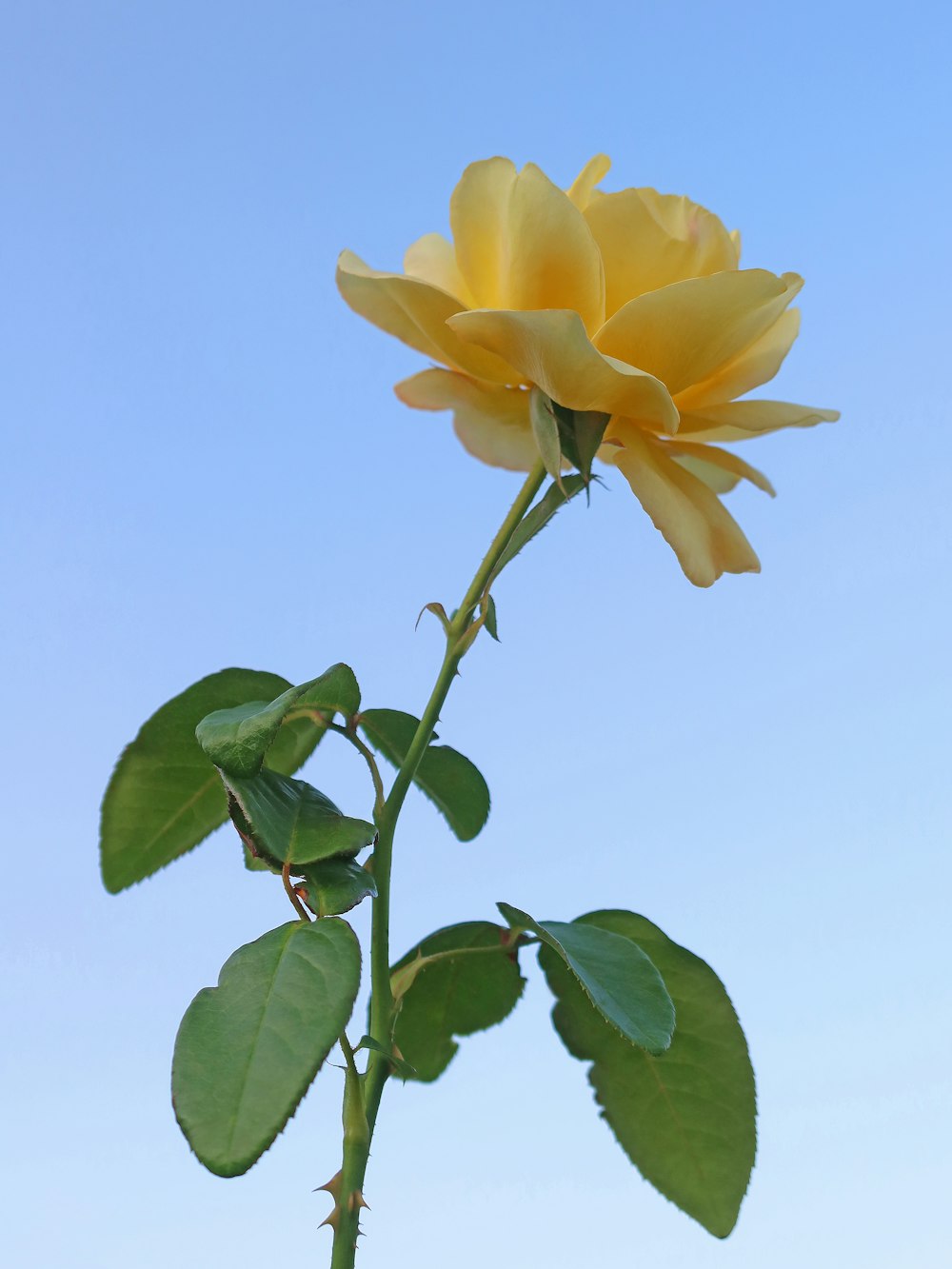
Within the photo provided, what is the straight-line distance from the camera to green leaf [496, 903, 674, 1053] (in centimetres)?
69

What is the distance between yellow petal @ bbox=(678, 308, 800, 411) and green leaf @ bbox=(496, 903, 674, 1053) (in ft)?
1.10

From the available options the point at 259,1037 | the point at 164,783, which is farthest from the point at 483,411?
the point at 259,1037

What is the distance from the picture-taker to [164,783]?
82 cm

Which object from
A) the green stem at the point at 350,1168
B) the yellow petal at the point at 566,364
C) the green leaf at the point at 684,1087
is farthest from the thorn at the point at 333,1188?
the yellow petal at the point at 566,364

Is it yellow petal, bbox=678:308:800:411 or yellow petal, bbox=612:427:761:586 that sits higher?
yellow petal, bbox=678:308:800:411

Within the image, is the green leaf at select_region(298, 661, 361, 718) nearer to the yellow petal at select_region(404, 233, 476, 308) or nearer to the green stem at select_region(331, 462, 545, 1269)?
the green stem at select_region(331, 462, 545, 1269)

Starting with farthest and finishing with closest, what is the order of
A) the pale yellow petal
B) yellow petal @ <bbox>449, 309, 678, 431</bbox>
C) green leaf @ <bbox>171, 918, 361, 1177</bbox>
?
1. the pale yellow petal
2. yellow petal @ <bbox>449, 309, 678, 431</bbox>
3. green leaf @ <bbox>171, 918, 361, 1177</bbox>

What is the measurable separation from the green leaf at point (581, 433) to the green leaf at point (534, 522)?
0.06 ft

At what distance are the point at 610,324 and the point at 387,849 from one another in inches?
12.7

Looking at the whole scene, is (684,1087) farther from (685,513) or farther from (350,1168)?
(685,513)

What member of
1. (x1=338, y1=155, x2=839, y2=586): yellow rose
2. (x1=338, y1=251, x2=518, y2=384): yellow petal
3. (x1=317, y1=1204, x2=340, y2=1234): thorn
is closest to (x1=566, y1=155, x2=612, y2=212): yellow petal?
(x1=338, y1=155, x2=839, y2=586): yellow rose

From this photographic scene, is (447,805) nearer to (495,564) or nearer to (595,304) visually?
(495,564)

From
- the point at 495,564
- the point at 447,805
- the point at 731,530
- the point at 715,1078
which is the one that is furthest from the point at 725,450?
the point at 715,1078

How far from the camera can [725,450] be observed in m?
0.83
